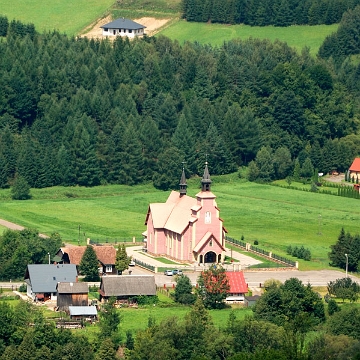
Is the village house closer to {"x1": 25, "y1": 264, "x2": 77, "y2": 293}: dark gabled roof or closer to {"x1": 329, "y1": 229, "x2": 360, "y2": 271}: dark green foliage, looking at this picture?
{"x1": 25, "y1": 264, "x2": 77, "y2": 293}: dark gabled roof

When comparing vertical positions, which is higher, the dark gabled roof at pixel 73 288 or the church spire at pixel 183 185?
the church spire at pixel 183 185

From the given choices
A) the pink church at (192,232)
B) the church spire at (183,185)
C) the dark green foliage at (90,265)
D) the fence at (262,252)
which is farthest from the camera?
the church spire at (183,185)

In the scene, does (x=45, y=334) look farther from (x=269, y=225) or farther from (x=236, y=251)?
(x=269, y=225)

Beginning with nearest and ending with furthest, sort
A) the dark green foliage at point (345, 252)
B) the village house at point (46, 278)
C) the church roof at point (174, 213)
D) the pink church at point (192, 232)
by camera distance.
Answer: the village house at point (46, 278)
the dark green foliage at point (345, 252)
the pink church at point (192, 232)
the church roof at point (174, 213)

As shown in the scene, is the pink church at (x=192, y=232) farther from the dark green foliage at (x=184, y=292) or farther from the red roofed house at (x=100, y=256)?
the dark green foliage at (x=184, y=292)

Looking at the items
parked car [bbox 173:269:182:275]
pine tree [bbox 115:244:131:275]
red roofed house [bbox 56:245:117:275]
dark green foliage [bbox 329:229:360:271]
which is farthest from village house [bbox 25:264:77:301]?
dark green foliage [bbox 329:229:360:271]

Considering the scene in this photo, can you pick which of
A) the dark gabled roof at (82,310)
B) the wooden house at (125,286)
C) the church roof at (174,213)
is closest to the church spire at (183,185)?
the church roof at (174,213)
